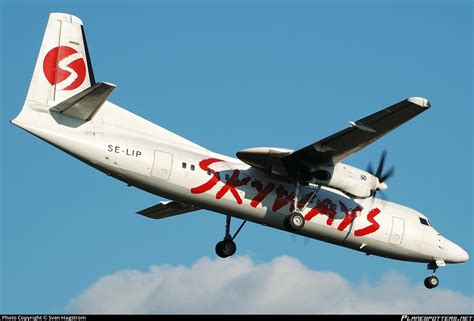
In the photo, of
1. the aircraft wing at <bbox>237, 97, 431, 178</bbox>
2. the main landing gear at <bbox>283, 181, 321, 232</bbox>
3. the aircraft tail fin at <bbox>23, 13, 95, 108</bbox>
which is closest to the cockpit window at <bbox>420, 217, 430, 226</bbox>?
the main landing gear at <bbox>283, 181, 321, 232</bbox>

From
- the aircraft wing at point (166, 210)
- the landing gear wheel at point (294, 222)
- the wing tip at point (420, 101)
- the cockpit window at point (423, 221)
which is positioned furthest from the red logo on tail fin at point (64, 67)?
the cockpit window at point (423, 221)

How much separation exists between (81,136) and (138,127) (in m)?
2.31

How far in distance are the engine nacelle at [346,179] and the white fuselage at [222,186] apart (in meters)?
1.11

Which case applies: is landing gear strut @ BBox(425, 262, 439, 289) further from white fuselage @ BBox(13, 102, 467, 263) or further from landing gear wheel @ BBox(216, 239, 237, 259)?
landing gear wheel @ BBox(216, 239, 237, 259)

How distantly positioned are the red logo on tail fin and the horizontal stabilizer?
4.06 feet

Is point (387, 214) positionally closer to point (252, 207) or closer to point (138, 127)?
point (252, 207)

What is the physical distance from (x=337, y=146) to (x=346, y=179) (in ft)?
4.90

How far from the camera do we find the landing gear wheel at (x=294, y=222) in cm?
3104

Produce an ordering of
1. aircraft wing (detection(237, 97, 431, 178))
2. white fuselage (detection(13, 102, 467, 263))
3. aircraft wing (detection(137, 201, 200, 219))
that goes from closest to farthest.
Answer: aircraft wing (detection(237, 97, 431, 178)) < white fuselage (detection(13, 102, 467, 263)) < aircraft wing (detection(137, 201, 200, 219))

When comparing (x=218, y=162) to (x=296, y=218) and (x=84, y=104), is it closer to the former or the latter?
(x=296, y=218)

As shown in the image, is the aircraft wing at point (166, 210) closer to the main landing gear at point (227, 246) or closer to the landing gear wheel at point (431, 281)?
the main landing gear at point (227, 246)

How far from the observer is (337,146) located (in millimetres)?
30297

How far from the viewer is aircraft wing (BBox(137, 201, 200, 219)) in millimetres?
35875

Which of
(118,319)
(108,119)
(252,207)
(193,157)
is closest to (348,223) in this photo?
(252,207)
